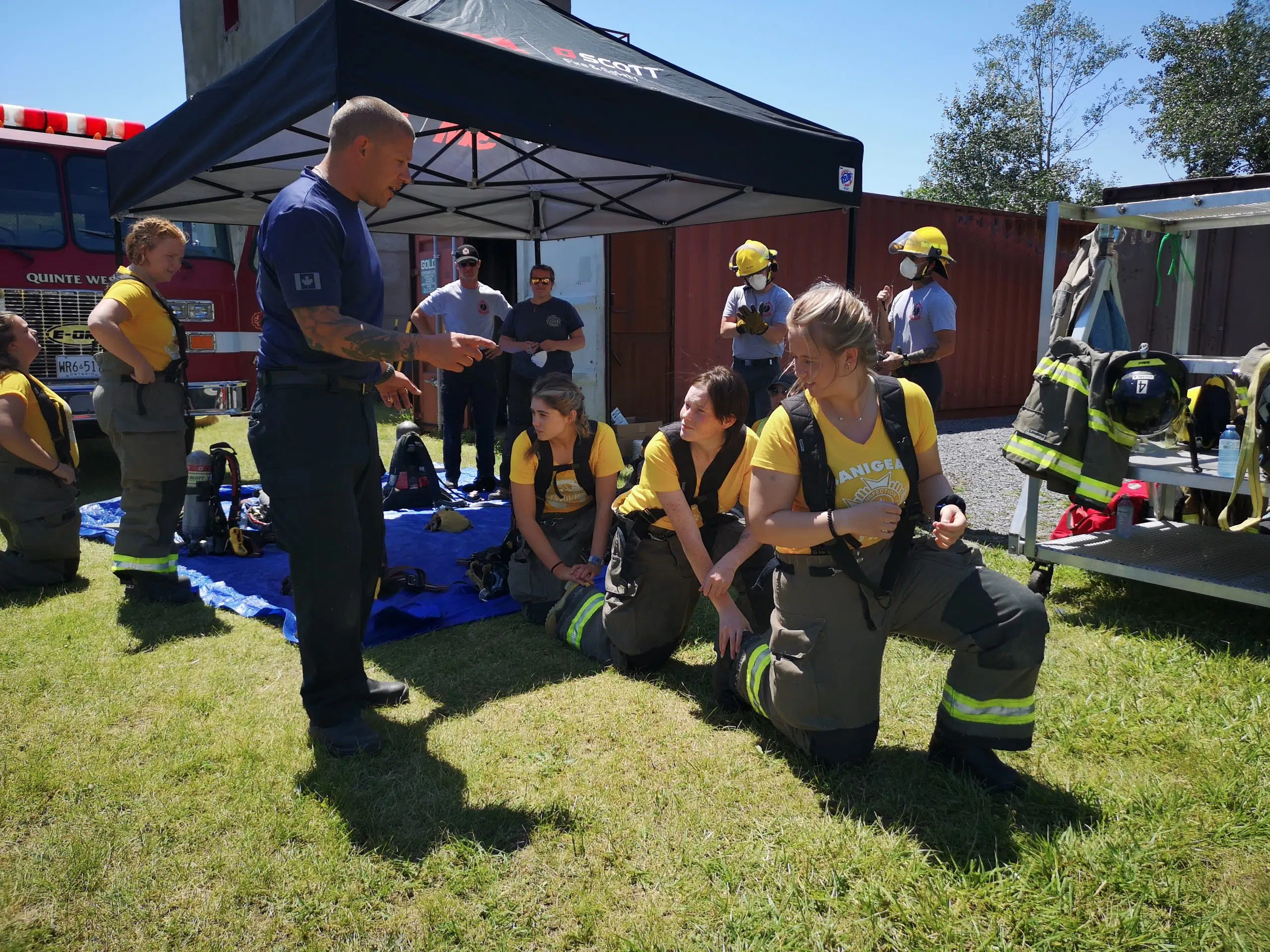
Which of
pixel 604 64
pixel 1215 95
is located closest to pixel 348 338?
pixel 604 64

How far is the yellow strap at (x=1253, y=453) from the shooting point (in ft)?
10.8

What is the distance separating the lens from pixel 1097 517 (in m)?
4.78

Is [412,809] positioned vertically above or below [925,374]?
below

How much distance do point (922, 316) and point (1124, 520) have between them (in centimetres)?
174

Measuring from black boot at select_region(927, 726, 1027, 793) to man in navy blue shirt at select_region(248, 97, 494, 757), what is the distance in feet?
5.92

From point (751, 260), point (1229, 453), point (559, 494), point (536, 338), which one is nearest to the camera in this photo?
point (1229, 453)

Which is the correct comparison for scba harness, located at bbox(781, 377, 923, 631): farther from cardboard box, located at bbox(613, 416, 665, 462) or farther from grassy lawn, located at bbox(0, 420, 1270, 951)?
cardboard box, located at bbox(613, 416, 665, 462)

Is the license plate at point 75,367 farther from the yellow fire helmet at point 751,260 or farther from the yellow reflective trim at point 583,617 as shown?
the yellow reflective trim at point 583,617

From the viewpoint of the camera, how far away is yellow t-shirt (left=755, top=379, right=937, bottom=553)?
8.05 ft

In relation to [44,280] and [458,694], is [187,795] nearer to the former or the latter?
[458,694]

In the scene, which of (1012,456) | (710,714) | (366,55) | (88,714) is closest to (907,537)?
(710,714)

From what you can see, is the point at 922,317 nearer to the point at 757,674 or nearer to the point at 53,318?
the point at 757,674

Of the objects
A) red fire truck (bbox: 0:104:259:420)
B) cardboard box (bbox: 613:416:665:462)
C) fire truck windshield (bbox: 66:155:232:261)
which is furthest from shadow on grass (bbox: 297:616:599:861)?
fire truck windshield (bbox: 66:155:232:261)

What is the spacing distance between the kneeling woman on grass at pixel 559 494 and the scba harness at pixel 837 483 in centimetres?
157
